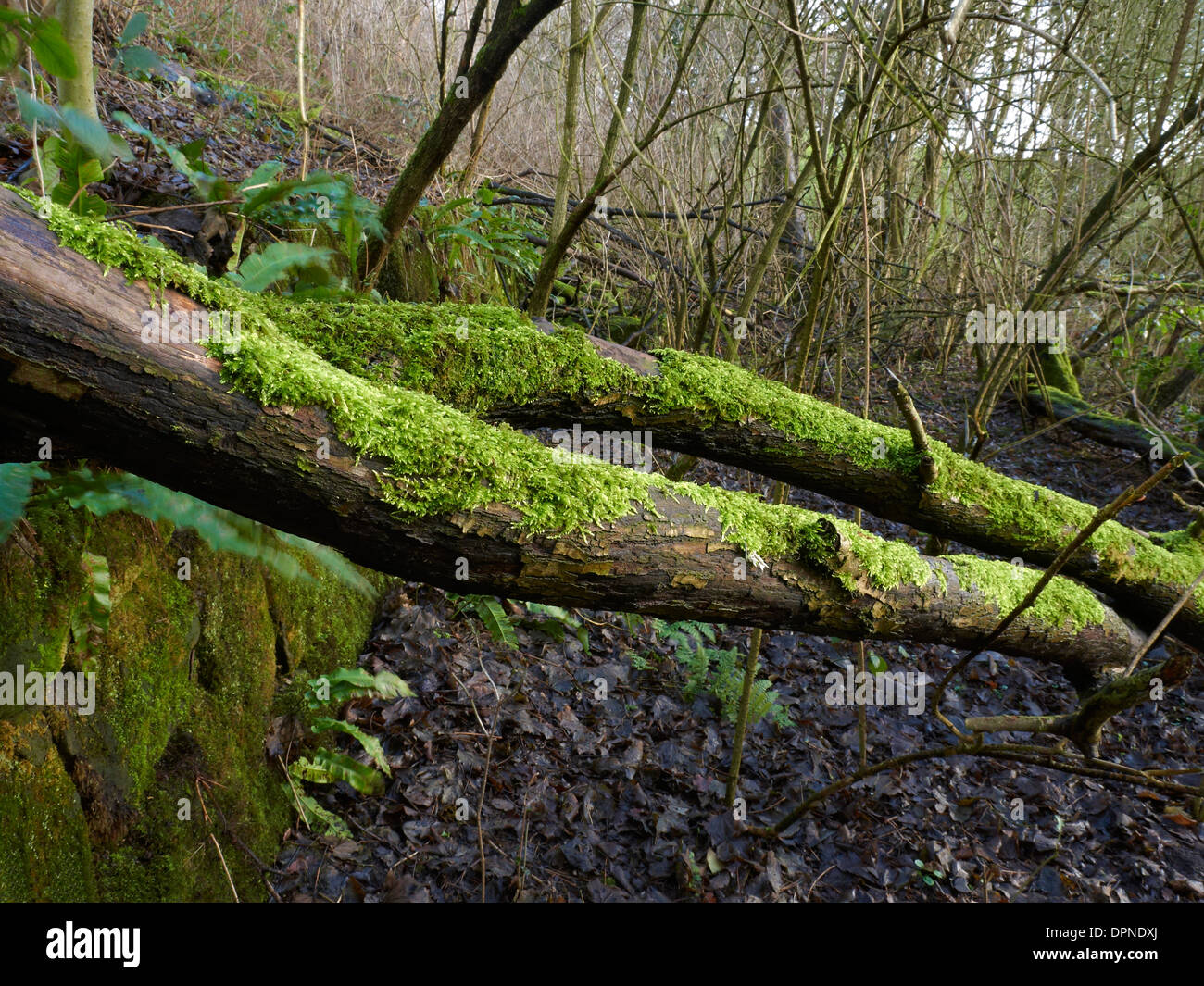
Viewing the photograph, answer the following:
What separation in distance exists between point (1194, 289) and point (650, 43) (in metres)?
6.01

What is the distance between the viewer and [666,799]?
3.57m

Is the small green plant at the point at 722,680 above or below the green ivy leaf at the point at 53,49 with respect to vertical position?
below

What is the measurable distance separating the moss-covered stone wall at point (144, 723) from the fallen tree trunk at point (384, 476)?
0.55 metres

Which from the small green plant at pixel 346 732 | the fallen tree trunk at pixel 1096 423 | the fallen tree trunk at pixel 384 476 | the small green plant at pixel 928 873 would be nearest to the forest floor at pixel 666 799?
the small green plant at pixel 928 873

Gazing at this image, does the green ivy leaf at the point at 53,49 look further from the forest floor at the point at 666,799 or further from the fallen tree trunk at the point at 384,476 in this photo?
the forest floor at the point at 666,799

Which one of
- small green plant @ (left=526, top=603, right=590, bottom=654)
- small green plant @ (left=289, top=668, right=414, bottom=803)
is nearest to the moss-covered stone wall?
small green plant @ (left=289, top=668, right=414, bottom=803)

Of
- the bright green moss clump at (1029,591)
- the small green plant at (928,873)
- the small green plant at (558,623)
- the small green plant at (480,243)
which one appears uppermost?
the small green plant at (480,243)

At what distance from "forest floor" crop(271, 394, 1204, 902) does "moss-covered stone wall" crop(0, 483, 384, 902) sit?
41 centimetres

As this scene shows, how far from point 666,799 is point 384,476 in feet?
8.75

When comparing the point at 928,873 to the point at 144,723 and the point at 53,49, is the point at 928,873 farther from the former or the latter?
the point at 53,49

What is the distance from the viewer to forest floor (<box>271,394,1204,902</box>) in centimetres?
304

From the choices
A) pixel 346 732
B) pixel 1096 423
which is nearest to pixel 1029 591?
pixel 346 732

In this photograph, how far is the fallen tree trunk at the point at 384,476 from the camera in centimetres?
146
